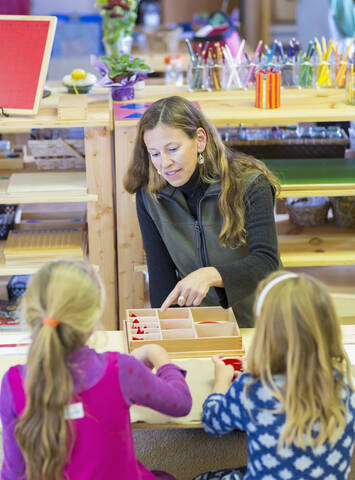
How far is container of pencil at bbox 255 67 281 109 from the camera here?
8.96 ft

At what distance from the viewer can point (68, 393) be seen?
1.53m

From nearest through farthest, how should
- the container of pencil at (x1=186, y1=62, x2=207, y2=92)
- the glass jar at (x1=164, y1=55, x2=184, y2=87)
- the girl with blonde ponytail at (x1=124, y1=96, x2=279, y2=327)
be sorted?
the girl with blonde ponytail at (x1=124, y1=96, x2=279, y2=327) → the container of pencil at (x1=186, y1=62, x2=207, y2=92) → the glass jar at (x1=164, y1=55, x2=184, y2=87)

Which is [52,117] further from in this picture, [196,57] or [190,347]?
[190,347]

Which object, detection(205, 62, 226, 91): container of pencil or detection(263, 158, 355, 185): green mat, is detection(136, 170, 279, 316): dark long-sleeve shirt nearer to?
detection(263, 158, 355, 185): green mat

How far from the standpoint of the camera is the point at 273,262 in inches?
89.1

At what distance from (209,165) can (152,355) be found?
703 mm

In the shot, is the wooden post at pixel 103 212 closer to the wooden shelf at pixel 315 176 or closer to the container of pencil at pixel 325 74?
the wooden shelf at pixel 315 176

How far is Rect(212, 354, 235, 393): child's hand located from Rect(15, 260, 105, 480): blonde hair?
1.47 feet

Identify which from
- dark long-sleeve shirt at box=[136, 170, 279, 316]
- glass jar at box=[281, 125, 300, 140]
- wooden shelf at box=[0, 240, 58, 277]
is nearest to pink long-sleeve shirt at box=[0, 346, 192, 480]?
dark long-sleeve shirt at box=[136, 170, 279, 316]

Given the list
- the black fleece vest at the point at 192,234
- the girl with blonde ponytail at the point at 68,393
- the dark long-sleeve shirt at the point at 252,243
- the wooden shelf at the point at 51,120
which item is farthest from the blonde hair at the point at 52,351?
the wooden shelf at the point at 51,120

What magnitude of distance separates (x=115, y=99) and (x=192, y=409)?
1.50 m

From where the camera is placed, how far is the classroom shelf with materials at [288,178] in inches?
105

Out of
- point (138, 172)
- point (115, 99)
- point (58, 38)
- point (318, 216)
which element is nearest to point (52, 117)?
point (115, 99)

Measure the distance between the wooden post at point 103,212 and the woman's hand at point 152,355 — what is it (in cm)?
94
